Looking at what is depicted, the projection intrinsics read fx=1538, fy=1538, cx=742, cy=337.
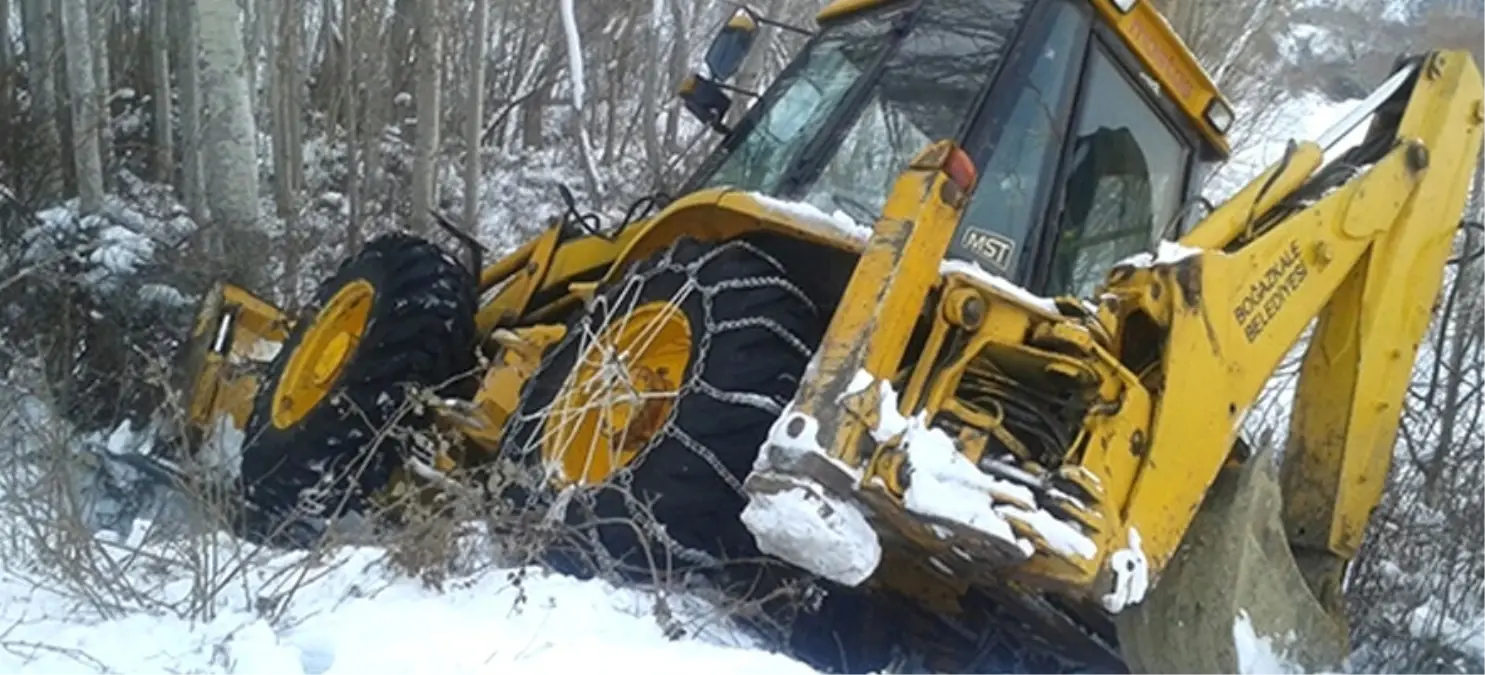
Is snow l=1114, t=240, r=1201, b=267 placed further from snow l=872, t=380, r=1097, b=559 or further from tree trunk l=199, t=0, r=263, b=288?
A: tree trunk l=199, t=0, r=263, b=288

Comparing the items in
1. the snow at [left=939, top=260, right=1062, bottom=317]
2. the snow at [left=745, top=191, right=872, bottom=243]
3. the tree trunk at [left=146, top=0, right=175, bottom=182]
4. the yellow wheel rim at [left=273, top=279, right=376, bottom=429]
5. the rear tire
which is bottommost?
the tree trunk at [left=146, top=0, right=175, bottom=182]

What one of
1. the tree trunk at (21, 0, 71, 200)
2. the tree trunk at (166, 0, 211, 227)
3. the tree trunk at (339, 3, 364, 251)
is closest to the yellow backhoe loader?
the tree trunk at (166, 0, 211, 227)

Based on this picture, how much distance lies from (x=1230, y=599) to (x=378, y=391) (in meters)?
2.81

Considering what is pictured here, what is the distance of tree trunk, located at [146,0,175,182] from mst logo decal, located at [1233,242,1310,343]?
10.7 m

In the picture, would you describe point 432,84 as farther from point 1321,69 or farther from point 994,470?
Answer: point 1321,69

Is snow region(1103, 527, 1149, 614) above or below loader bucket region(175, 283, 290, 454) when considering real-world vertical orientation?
above

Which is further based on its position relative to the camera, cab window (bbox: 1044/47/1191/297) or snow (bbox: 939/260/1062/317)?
cab window (bbox: 1044/47/1191/297)

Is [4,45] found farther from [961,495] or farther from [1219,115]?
[961,495]

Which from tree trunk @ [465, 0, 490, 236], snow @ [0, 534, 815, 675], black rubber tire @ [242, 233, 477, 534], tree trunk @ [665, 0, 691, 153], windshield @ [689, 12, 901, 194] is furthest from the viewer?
tree trunk @ [665, 0, 691, 153]

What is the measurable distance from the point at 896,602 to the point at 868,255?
117 centimetres

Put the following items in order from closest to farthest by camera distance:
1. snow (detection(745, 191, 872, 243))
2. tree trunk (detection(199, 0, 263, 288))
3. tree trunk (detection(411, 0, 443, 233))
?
snow (detection(745, 191, 872, 243)) → tree trunk (detection(199, 0, 263, 288)) → tree trunk (detection(411, 0, 443, 233))

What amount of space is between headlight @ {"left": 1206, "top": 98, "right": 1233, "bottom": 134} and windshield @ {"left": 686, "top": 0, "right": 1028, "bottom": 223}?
860 mm

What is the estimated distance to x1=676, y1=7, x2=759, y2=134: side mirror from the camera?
5.15m

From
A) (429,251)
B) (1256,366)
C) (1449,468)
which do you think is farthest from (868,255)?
(1449,468)
